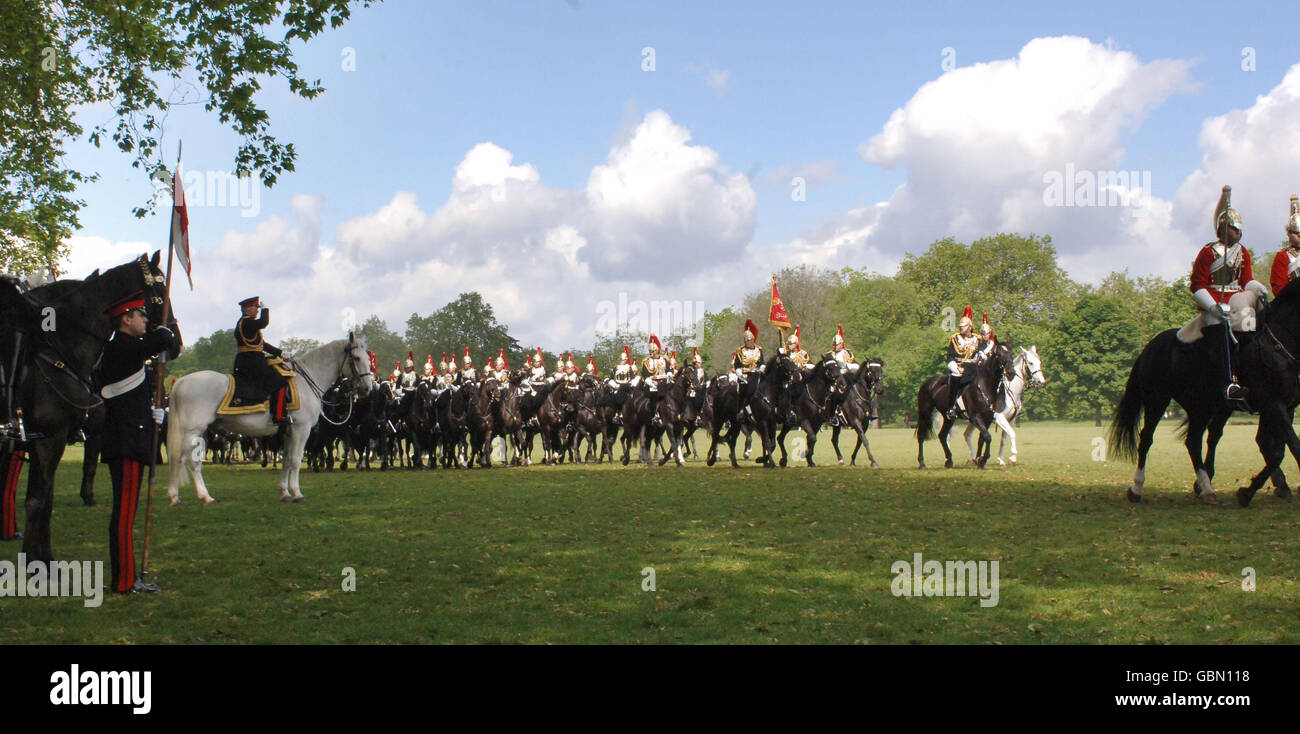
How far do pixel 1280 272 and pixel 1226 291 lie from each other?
1.15 metres

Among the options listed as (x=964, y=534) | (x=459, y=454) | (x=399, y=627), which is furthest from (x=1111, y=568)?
(x=459, y=454)

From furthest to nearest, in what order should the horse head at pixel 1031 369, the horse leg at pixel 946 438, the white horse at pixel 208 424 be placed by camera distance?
the horse head at pixel 1031 369 → the horse leg at pixel 946 438 → the white horse at pixel 208 424

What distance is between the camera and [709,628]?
6.16 meters

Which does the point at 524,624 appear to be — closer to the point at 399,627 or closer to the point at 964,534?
the point at 399,627

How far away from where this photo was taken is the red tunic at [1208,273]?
38.7 feet

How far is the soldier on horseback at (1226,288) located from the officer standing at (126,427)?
37.6 feet

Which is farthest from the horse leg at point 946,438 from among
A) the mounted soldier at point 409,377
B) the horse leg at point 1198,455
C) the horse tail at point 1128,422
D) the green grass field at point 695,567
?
the mounted soldier at point 409,377

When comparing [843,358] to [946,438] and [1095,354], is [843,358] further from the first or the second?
[1095,354]

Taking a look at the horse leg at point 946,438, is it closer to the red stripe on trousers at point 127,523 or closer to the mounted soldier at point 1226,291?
the mounted soldier at point 1226,291

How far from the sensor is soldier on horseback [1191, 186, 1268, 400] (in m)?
11.5

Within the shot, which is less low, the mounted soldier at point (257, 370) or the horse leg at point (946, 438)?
the mounted soldier at point (257, 370)

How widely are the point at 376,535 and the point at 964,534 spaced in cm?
651

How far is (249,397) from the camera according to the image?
14750 mm

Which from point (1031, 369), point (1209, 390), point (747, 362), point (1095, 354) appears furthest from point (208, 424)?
point (1095, 354)
